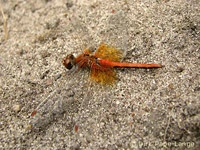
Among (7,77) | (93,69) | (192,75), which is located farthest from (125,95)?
(7,77)

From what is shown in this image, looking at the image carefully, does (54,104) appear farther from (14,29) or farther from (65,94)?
(14,29)

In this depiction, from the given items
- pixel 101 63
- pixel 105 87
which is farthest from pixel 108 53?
pixel 105 87

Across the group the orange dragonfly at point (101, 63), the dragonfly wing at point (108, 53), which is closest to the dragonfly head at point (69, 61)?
the orange dragonfly at point (101, 63)

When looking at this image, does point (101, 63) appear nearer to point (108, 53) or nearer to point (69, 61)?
point (108, 53)

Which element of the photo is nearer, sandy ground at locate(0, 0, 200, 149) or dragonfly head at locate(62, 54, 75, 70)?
sandy ground at locate(0, 0, 200, 149)

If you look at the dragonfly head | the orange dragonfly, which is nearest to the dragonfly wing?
the orange dragonfly

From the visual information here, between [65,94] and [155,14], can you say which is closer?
[65,94]

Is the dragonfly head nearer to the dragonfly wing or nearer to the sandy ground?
the sandy ground
